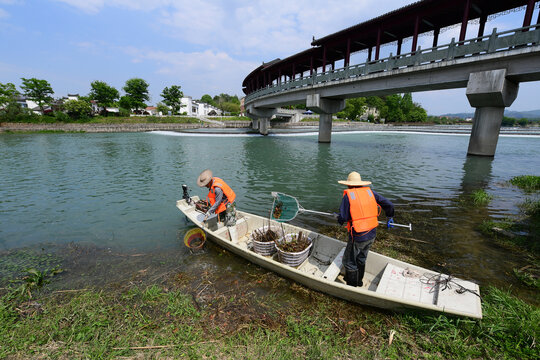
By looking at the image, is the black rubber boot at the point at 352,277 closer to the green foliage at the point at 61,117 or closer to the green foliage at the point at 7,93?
the green foliage at the point at 61,117

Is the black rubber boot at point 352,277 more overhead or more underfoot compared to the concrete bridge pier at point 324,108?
more underfoot

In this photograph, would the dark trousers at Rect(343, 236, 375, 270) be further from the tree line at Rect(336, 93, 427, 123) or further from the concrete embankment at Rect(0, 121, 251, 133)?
the tree line at Rect(336, 93, 427, 123)

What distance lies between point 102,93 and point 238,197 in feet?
299

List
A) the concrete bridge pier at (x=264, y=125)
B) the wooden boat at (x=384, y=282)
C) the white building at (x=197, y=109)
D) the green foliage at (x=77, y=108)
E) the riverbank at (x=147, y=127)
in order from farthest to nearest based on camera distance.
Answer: the white building at (x=197, y=109) → the green foliage at (x=77, y=108) → the riverbank at (x=147, y=127) → the concrete bridge pier at (x=264, y=125) → the wooden boat at (x=384, y=282)

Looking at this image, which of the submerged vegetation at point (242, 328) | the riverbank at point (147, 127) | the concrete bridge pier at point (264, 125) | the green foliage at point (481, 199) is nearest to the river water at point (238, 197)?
the green foliage at point (481, 199)

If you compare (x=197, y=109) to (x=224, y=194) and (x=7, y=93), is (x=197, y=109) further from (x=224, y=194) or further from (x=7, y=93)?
(x=224, y=194)

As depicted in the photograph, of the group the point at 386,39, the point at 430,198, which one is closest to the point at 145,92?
the point at 386,39

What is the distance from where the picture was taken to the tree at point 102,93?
252 ft

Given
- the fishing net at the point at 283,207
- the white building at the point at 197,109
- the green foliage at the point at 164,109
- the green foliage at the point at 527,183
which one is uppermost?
the white building at the point at 197,109

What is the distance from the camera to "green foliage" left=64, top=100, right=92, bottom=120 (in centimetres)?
6625

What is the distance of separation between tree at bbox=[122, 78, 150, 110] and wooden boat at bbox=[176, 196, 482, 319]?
317 ft

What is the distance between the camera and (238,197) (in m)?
12.4

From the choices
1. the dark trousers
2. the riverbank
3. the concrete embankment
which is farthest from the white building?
the dark trousers

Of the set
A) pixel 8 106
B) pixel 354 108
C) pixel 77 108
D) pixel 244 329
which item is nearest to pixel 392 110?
pixel 354 108
